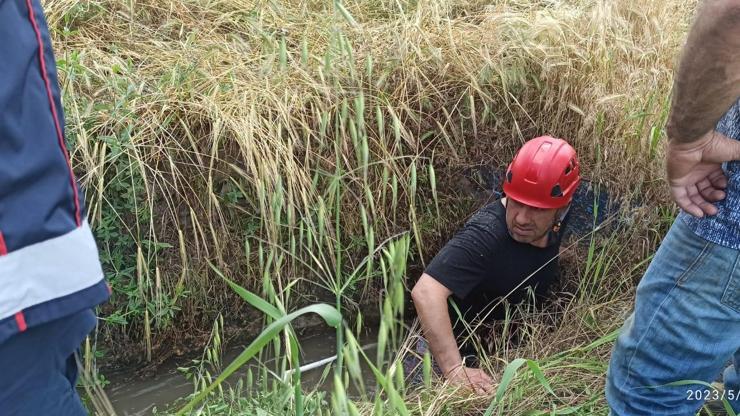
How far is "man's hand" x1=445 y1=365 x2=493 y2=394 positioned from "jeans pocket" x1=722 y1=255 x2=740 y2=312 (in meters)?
0.86

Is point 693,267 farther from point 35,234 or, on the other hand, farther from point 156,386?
point 156,386

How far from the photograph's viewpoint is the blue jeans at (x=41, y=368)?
46.3 inches

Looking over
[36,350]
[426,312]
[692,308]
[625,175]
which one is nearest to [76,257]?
[36,350]

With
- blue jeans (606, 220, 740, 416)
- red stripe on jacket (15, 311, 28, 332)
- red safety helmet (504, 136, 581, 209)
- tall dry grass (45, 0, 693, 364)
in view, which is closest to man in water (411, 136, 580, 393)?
red safety helmet (504, 136, 581, 209)

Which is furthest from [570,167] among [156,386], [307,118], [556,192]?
[156,386]

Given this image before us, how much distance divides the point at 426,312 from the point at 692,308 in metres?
1.04

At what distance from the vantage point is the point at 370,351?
314cm

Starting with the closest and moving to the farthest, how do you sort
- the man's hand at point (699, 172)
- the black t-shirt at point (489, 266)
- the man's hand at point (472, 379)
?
the man's hand at point (699, 172), the man's hand at point (472, 379), the black t-shirt at point (489, 266)

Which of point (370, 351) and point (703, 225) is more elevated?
point (703, 225)

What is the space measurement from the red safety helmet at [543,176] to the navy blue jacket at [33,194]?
5.94ft

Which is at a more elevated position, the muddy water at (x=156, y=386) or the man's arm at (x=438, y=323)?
the man's arm at (x=438, y=323)

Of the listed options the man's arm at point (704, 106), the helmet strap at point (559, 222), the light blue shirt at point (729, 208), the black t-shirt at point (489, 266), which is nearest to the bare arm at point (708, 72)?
the man's arm at point (704, 106)

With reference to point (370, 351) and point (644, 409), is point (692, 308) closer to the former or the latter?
point (644, 409)

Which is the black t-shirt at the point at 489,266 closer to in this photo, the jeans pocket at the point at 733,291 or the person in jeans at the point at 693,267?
the person in jeans at the point at 693,267
